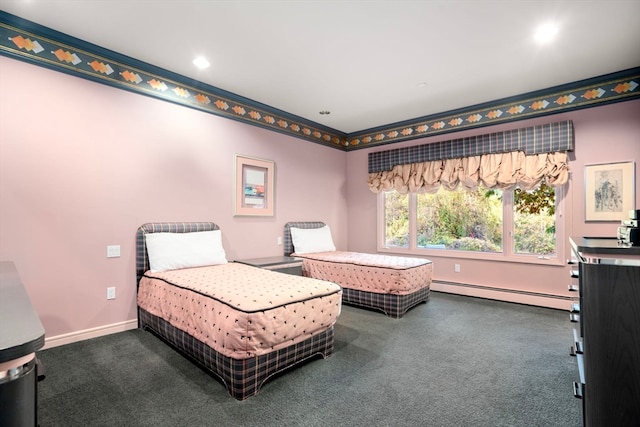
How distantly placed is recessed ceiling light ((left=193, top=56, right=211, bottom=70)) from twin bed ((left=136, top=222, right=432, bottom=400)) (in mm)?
1705

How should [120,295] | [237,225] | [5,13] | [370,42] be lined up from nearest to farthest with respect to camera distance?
[5,13]
[370,42]
[120,295]
[237,225]

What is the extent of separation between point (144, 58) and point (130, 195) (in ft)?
4.53

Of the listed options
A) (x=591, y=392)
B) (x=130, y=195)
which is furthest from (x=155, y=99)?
(x=591, y=392)

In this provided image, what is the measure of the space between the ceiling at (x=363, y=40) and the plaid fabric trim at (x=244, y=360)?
250 cm

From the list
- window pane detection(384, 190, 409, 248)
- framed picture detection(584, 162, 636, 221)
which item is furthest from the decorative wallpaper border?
window pane detection(384, 190, 409, 248)

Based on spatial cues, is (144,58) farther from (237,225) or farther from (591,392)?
(591,392)

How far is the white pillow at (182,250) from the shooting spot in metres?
3.11

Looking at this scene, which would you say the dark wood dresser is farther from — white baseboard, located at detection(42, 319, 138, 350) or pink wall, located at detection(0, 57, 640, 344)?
white baseboard, located at detection(42, 319, 138, 350)

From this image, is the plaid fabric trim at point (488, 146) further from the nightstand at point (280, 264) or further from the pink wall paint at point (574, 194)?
the nightstand at point (280, 264)

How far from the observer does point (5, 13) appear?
96.9 inches

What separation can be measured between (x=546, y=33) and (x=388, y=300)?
9.63 ft

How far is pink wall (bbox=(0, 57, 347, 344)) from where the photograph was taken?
2.56 m

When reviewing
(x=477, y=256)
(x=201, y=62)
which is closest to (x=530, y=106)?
(x=477, y=256)

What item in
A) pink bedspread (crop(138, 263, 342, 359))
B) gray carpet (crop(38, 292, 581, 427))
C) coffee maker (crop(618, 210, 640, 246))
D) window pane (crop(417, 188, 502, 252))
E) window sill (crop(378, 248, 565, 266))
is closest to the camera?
gray carpet (crop(38, 292, 581, 427))
